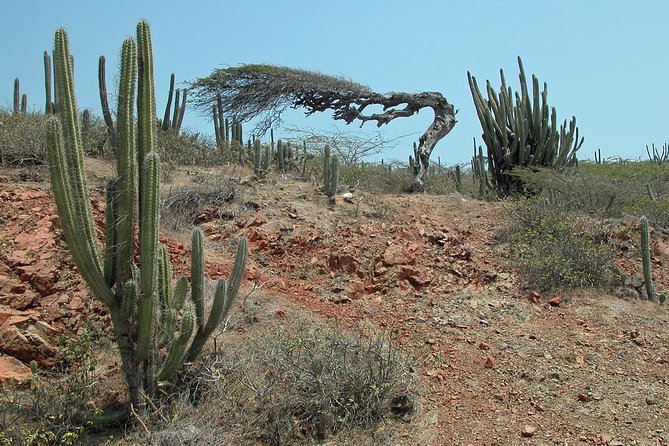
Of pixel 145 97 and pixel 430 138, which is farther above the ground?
pixel 430 138

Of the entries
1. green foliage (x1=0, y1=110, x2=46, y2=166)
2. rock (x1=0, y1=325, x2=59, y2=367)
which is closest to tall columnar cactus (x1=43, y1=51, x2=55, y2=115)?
green foliage (x1=0, y1=110, x2=46, y2=166)

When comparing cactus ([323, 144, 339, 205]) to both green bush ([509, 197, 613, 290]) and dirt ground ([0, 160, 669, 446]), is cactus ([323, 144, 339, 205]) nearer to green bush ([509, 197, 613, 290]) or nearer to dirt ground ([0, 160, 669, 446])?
dirt ground ([0, 160, 669, 446])

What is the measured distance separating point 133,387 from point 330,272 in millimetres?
3450

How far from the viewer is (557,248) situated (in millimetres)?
8828

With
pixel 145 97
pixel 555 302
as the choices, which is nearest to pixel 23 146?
pixel 145 97

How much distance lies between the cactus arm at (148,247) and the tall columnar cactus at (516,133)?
8.53 metres

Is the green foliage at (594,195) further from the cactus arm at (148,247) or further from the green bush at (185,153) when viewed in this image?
the cactus arm at (148,247)

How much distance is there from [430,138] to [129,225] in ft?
28.6

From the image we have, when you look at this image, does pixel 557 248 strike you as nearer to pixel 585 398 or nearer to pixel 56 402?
pixel 585 398

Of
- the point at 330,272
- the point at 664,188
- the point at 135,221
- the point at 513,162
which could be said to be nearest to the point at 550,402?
the point at 330,272

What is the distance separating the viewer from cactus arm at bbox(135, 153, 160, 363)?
5027 millimetres

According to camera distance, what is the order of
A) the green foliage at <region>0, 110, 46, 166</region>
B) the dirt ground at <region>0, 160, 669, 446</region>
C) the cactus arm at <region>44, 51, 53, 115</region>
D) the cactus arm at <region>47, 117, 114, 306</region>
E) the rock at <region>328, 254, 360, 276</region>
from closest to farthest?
1. the cactus arm at <region>47, 117, 114, 306</region>
2. the dirt ground at <region>0, 160, 669, 446</region>
3. the rock at <region>328, 254, 360, 276</region>
4. the green foliage at <region>0, 110, 46, 166</region>
5. the cactus arm at <region>44, 51, 53, 115</region>

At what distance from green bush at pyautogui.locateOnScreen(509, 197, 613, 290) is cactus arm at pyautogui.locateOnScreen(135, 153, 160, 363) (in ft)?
15.8

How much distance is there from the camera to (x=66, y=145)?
4961 mm
